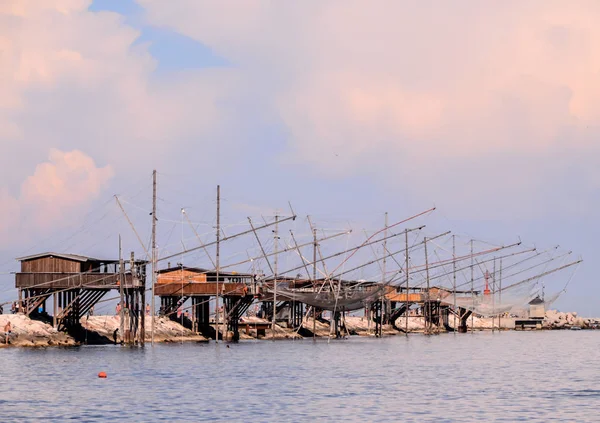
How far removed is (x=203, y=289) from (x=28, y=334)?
21.8 metres

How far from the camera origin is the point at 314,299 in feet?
384

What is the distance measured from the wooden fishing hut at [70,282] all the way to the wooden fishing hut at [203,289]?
13.2 metres

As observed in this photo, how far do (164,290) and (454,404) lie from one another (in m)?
66.0

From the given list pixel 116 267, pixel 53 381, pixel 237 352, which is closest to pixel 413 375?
pixel 53 381

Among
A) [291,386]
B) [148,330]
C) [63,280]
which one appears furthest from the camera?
[148,330]

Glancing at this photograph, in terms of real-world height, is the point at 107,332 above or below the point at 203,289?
below

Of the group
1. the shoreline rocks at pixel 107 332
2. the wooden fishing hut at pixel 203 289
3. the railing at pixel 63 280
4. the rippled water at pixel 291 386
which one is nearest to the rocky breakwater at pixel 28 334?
the shoreline rocks at pixel 107 332

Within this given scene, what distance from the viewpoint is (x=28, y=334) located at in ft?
316

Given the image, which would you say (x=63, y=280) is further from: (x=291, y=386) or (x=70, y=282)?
(x=291, y=386)

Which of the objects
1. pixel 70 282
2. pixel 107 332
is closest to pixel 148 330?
pixel 107 332

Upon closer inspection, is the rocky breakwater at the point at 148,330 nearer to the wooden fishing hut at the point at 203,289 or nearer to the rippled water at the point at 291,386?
the wooden fishing hut at the point at 203,289

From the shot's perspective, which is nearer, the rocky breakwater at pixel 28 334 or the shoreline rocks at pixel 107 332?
the rocky breakwater at pixel 28 334

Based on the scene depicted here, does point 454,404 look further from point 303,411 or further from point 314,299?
point 314,299

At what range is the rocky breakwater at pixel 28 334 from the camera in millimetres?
95219
